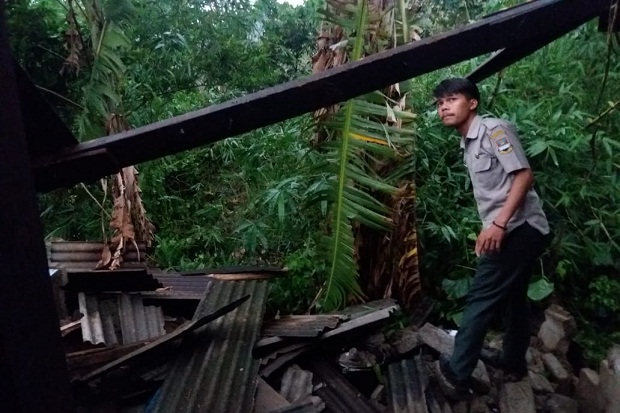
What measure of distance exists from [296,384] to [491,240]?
120 cm

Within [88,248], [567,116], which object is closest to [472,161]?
[567,116]

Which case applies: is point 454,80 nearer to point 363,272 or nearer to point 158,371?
point 363,272

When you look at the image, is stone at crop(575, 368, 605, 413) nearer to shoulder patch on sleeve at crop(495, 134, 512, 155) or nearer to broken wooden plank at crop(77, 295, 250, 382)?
shoulder patch on sleeve at crop(495, 134, 512, 155)

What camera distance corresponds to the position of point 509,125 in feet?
8.38

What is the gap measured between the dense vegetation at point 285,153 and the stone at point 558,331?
117 mm

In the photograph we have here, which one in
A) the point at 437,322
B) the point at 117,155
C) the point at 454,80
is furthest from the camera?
the point at 437,322

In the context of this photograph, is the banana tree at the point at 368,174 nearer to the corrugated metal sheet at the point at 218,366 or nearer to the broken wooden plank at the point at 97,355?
the corrugated metal sheet at the point at 218,366

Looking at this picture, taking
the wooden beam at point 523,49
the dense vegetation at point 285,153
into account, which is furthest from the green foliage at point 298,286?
the wooden beam at point 523,49

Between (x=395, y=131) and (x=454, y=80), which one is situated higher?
(x=454, y=80)

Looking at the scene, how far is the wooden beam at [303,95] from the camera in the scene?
1665 millimetres

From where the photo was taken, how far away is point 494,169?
2564 millimetres

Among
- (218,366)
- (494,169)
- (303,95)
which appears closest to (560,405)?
(494,169)

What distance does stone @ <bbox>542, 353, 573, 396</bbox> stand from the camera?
297 cm

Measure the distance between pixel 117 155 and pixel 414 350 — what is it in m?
2.11
